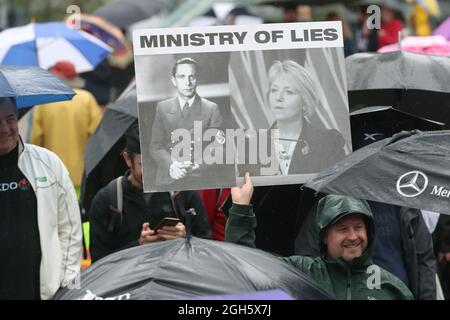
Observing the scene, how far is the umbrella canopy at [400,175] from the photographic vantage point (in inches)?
234

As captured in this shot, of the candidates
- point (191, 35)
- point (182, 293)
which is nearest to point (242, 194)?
point (191, 35)

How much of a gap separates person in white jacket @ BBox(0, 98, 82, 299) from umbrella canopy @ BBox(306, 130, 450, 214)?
1845mm

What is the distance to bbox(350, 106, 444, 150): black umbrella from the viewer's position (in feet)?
25.7

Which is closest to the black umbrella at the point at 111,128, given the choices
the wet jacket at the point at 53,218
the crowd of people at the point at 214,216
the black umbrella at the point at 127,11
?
the crowd of people at the point at 214,216

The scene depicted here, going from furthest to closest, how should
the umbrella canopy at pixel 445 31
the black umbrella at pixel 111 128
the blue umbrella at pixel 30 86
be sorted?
the umbrella canopy at pixel 445 31 < the black umbrella at pixel 111 128 < the blue umbrella at pixel 30 86

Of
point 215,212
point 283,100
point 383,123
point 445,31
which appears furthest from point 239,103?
point 445,31

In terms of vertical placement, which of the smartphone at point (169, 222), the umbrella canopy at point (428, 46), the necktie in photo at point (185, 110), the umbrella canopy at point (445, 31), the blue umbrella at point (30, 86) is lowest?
the smartphone at point (169, 222)

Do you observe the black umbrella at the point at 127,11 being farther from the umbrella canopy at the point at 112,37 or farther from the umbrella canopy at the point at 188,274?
the umbrella canopy at the point at 188,274

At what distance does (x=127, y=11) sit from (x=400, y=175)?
33.3 feet

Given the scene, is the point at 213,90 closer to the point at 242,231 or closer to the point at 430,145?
the point at 242,231

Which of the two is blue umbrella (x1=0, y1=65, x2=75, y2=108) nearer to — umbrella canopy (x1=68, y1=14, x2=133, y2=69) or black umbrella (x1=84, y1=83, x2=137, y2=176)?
black umbrella (x1=84, y1=83, x2=137, y2=176)

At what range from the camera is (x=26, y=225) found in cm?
739

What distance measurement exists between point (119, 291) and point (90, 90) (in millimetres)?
8046

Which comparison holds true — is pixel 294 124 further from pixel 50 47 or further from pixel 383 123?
pixel 50 47
